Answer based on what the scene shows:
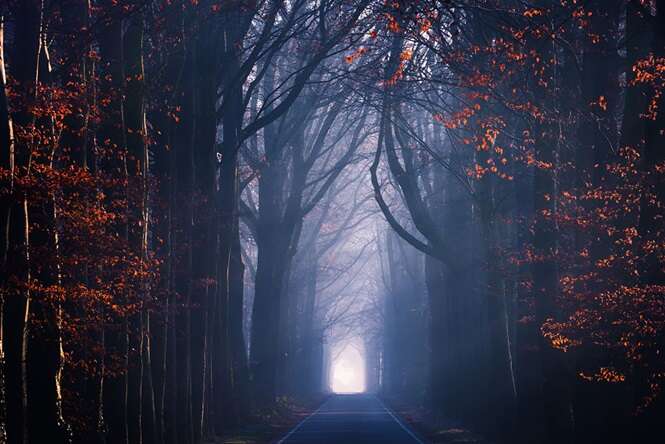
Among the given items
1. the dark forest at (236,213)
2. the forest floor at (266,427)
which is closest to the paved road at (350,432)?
the dark forest at (236,213)

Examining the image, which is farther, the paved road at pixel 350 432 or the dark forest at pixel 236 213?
the paved road at pixel 350 432

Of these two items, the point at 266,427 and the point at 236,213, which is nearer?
the point at 236,213

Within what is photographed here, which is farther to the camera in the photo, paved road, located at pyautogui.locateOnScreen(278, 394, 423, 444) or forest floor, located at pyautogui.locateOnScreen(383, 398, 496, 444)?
forest floor, located at pyautogui.locateOnScreen(383, 398, 496, 444)

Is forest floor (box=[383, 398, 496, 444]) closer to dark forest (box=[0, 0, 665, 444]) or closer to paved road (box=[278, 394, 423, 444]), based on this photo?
dark forest (box=[0, 0, 665, 444])

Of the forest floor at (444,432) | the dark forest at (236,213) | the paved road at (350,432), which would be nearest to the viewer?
the dark forest at (236,213)

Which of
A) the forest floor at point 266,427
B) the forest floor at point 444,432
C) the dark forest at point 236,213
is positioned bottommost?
the forest floor at point 444,432

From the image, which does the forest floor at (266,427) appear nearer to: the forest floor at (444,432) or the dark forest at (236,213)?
the dark forest at (236,213)

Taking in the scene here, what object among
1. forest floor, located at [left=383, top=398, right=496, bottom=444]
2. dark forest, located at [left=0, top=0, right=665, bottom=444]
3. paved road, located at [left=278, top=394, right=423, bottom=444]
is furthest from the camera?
forest floor, located at [left=383, top=398, right=496, bottom=444]

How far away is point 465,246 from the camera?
41.9 m

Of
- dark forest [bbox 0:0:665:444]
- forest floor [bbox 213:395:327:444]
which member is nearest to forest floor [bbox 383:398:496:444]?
dark forest [bbox 0:0:665:444]

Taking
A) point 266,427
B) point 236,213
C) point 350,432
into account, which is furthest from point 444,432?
point 236,213

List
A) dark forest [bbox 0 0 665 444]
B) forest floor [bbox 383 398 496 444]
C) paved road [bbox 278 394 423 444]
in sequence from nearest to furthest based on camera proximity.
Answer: dark forest [bbox 0 0 665 444], paved road [bbox 278 394 423 444], forest floor [bbox 383 398 496 444]

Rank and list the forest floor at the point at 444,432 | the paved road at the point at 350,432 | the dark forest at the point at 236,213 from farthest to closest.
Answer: the forest floor at the point at 444,432 → the paved road at the point at 350,432 → the dark forest at the point at 236,213

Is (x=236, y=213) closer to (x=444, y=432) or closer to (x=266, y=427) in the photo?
(x=266, y=427)
